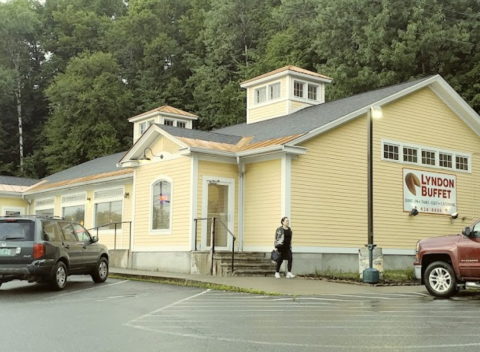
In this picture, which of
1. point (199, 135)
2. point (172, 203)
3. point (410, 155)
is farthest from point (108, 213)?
point (410, 155)

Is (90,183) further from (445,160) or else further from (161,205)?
(445,160)

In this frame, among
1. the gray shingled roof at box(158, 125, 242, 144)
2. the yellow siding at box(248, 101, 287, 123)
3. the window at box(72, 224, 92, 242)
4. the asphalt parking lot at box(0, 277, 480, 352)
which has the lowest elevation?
the asphalt parking lot at box(0, 277, 480, 352)

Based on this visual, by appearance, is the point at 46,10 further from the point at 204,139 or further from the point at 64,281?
the point at 64,281

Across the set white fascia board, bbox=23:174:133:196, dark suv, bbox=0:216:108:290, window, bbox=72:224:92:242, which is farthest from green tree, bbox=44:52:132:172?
dark suv, bbox=0:216:108:290

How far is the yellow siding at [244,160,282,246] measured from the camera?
20.3m

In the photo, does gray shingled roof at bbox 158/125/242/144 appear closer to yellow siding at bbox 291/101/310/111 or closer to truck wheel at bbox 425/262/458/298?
yellow siding at bbox 291/101/310/111

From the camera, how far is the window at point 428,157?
2423cm

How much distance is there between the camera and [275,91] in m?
28.2

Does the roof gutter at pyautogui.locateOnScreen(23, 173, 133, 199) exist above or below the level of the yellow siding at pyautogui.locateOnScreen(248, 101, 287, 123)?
below

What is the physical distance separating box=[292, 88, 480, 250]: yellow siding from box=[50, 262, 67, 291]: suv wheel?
292 inches

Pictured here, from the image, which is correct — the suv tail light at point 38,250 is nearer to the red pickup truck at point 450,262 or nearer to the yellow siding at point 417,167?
the red pickup truck at point 450,262

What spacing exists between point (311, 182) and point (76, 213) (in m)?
13.0

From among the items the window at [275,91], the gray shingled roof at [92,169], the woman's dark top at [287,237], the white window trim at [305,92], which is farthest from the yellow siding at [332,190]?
the gray shingled roof at [92,169]

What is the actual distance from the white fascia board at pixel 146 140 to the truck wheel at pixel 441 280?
9641mm
